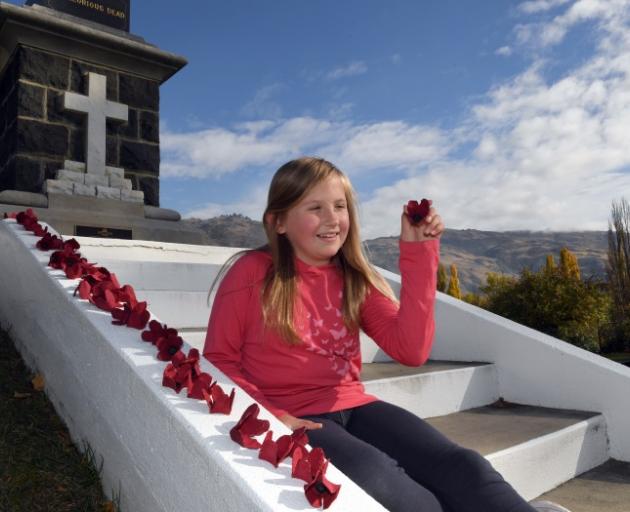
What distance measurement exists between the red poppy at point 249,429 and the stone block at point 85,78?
235 inches

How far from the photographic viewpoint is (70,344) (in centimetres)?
239

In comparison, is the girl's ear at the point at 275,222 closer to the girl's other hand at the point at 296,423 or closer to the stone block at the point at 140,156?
the girl's other hand at the point at 296,423

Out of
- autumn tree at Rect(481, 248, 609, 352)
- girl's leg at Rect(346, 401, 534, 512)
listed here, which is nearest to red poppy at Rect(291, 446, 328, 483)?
girl's leg at Rect(346, 401, 534, 512)

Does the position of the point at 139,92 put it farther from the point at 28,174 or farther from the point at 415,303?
the point at 415,303

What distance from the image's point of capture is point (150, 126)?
691cm

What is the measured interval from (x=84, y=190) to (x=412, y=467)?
552 cm

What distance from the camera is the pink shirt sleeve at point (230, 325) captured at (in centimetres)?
187

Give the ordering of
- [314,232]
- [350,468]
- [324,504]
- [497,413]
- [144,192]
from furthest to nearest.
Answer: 1. [144,192]
2. [497,413]
3. [314,232]
4. [350,468]
5. [324,504]

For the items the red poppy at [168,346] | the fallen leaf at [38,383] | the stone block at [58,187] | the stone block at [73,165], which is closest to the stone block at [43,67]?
the stone block at [73,165]

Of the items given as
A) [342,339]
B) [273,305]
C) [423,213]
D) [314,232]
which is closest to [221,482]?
[273,305]

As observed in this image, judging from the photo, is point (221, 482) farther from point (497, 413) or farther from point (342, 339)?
point (497, 413)

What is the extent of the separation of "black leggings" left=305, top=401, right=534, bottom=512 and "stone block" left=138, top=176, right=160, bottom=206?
18.5 feet

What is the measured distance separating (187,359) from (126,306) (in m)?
0.60

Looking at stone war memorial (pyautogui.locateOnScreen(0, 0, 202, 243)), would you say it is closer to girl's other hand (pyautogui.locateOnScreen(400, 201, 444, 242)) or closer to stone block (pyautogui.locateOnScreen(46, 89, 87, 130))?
stone block (pyautogui.locateOnScreen(46, 89, 87, 130))
